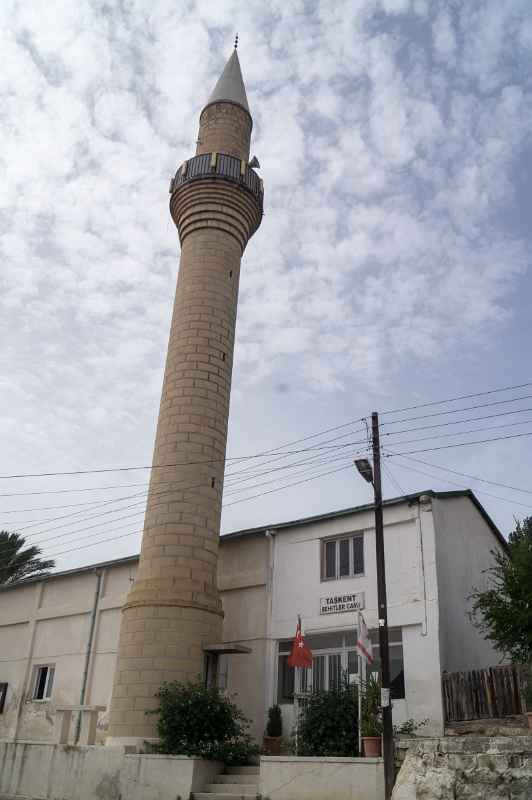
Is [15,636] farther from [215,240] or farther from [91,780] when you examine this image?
[215,240]

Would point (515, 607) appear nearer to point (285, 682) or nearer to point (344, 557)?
point (344, 557)

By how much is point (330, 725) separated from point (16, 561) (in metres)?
21.3

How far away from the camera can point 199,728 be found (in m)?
16.2

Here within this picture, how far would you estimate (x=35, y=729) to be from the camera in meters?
23.8

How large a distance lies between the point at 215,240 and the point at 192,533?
9737 mm

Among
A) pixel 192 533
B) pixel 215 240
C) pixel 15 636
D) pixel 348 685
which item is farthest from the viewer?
pixel 15 636

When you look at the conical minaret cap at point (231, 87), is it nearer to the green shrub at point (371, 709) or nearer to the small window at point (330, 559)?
the small window at point (330, 559)

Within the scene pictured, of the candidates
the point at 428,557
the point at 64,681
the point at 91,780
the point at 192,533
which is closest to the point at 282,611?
the point at 192,533

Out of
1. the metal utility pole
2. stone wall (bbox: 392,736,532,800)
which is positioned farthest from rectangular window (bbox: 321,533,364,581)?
stone wall (bbox: 392,736,532,800)

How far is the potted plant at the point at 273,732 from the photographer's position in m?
17.6

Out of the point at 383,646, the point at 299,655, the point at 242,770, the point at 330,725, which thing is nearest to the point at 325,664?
the point at 299,655

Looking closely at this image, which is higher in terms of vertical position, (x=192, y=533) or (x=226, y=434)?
(x=226, y=434)

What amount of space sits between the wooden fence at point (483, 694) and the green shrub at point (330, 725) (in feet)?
6.93

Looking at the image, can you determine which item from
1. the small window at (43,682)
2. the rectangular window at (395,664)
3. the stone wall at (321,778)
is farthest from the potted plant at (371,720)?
the small window at (43,682)
